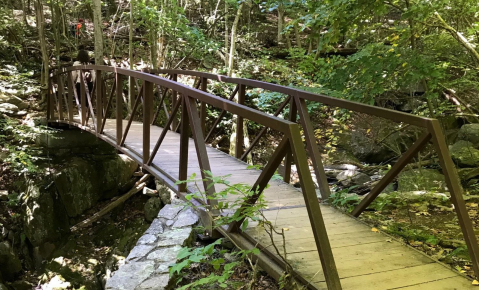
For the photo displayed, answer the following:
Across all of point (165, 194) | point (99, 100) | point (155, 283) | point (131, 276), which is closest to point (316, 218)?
point (155, 283)

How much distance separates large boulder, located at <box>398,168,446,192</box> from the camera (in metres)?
5.60

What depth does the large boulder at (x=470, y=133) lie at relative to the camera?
26.7 ft

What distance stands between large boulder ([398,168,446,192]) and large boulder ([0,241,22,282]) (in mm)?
6599

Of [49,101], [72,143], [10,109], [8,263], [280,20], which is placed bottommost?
[8,263]

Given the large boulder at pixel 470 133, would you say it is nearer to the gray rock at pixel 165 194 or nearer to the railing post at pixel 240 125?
the railing post at pixel 240 125

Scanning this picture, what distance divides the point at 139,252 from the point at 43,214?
12.5ft

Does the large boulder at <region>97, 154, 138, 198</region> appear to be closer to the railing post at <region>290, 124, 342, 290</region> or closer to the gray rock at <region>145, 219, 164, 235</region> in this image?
the gray rock at <region>145, 219, 164, 235</region>

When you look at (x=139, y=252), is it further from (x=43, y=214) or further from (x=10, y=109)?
(x=10, y=109)

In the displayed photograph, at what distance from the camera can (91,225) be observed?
687 centimetres

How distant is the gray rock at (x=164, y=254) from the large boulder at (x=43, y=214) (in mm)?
3887

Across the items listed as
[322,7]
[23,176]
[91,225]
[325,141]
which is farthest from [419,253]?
[325,141]

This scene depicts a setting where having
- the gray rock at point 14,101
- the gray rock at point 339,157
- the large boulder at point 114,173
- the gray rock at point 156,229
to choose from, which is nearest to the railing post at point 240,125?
the gray rock at point 156,229

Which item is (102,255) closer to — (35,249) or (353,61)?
(35,249)

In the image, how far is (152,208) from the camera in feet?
21.9
